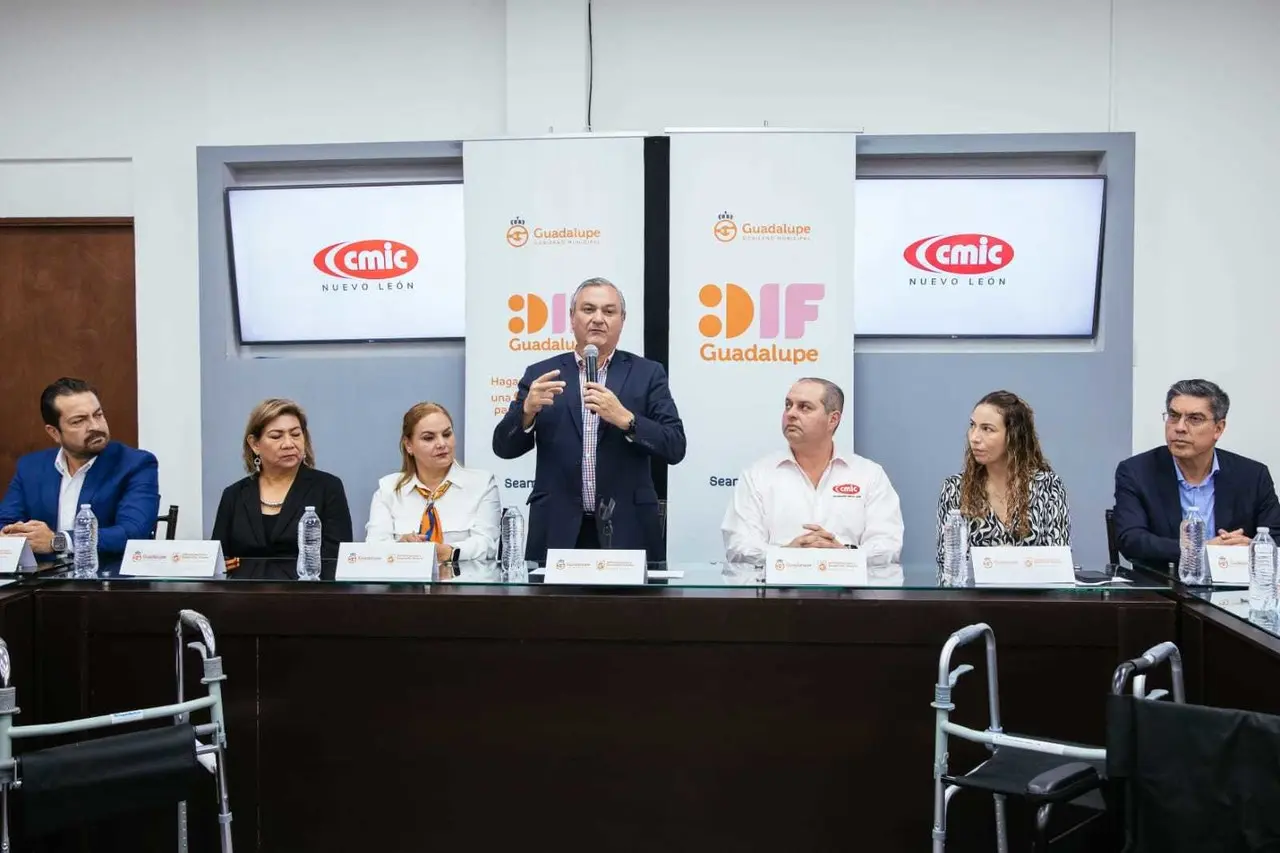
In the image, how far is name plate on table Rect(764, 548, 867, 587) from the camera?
248cm

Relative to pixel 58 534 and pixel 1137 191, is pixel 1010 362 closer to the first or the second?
pixel 1137 191

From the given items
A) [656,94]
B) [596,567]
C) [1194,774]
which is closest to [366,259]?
[656,94]

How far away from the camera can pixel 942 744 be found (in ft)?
7.04

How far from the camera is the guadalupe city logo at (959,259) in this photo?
471 centimetres

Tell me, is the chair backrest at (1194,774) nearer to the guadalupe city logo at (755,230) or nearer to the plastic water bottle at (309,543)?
the plastic water bottle at (309,543)

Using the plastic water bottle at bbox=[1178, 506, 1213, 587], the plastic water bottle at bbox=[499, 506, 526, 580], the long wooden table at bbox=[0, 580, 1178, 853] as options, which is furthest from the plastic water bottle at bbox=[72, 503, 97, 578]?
the plastic water bottle at bbox=[1178, 506, 1213, 587]

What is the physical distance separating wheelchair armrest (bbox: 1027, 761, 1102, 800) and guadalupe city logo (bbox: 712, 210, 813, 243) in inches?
114

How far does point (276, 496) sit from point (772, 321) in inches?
81.4

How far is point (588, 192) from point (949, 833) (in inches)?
116

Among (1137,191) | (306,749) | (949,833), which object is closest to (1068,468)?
(1137,191)

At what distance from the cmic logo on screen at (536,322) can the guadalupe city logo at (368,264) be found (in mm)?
569

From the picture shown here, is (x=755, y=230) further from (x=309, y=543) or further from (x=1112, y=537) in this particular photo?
(x=309, y=543)

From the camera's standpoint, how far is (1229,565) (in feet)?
8.29

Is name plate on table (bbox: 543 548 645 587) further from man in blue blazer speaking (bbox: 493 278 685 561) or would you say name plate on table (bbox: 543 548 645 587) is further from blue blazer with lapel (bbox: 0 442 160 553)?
blue blazer with lapel (bbox: 0 442 160 553)
